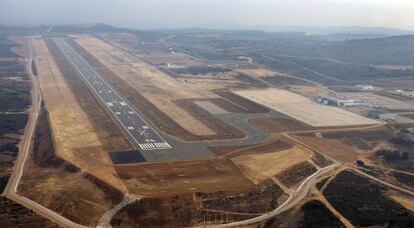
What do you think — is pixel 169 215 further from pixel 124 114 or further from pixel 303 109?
pixel 303 109

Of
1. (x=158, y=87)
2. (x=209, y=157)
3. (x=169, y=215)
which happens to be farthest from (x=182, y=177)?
(x=158, y=87)

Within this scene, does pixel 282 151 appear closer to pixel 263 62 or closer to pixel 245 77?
pixel 245 77

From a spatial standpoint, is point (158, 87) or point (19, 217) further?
point (158, 87)

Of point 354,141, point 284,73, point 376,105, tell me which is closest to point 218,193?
point 354,141

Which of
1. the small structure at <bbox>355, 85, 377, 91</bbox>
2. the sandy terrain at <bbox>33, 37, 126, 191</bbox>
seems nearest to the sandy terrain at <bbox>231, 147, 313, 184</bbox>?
the sandy terrain at <bbox>33, 37, 126, 191</bbox>

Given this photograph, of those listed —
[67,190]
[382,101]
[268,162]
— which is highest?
[67,190]

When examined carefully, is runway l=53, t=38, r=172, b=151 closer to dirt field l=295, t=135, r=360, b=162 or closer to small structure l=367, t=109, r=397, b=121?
dirt field l=295, t=135, r=360, b=162
